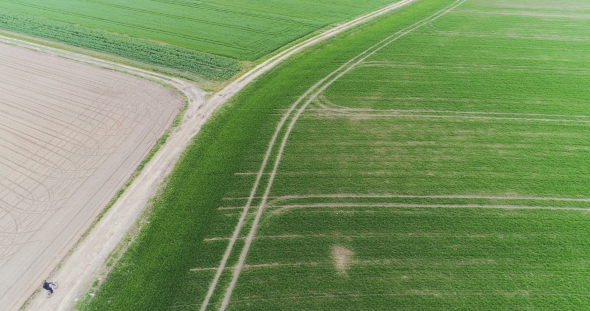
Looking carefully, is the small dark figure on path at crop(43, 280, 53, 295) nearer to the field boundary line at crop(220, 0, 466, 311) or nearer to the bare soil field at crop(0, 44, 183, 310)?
the bare soil field at crop(0, 44, 183, 310)

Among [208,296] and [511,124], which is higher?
[511,124]

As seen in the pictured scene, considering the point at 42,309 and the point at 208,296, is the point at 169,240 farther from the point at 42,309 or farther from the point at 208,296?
the point at 42,309

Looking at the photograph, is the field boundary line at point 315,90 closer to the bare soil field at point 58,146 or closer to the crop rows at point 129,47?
the crop rows at point 129,47

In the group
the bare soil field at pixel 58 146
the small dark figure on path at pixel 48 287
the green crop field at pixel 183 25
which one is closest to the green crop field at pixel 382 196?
the small dark figure on path at pixel 48 287

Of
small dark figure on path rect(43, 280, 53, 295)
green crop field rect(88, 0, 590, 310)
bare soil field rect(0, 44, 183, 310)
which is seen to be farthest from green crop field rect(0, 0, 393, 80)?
small dark figure on path rect(43, 280, 53, 295)

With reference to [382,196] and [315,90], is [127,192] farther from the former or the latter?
[315,90]

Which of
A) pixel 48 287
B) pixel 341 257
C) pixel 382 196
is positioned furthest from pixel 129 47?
pixel 341 257

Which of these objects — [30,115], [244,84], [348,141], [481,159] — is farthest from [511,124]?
[30,115]
